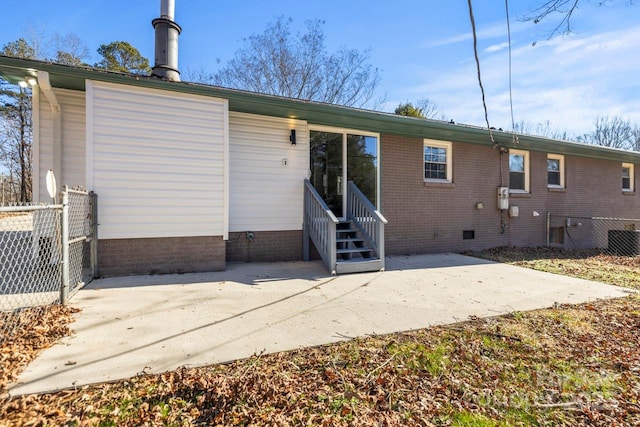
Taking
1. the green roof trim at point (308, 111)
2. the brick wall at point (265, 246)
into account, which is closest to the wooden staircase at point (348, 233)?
the brick wall at point (265, 246)

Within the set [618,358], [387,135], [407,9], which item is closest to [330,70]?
[387,135]

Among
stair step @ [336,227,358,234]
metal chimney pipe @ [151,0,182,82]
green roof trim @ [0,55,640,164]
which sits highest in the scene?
metal chimney pipe @ [151,0,182,82]

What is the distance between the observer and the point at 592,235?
11.6 meters

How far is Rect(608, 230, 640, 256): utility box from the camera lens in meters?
9.45

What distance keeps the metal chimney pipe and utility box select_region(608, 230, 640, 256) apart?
12.7 meters

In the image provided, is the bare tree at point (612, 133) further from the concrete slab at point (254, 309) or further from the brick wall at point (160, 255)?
the brick wall at point (160, 255)

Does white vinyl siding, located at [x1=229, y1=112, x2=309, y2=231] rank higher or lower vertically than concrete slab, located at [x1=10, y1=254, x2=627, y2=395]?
higher

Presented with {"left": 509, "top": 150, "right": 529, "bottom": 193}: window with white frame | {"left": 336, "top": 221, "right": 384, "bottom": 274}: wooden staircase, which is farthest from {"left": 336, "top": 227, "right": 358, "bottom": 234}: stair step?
{"left": 509, "top": 150, "right": 529, "bottom": 193}: window with white frame

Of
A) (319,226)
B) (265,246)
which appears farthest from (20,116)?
(319,226)

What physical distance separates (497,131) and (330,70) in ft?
42.5

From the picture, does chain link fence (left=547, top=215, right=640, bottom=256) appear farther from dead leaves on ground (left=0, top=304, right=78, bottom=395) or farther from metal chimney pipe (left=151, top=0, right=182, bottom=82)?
dead leaves on ground (left=0, top=304, right=78, bottom=395)

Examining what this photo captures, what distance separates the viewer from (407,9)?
4281 mm

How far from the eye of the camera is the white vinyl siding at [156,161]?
519 cm

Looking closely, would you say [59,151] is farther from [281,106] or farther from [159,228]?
[281,106]
